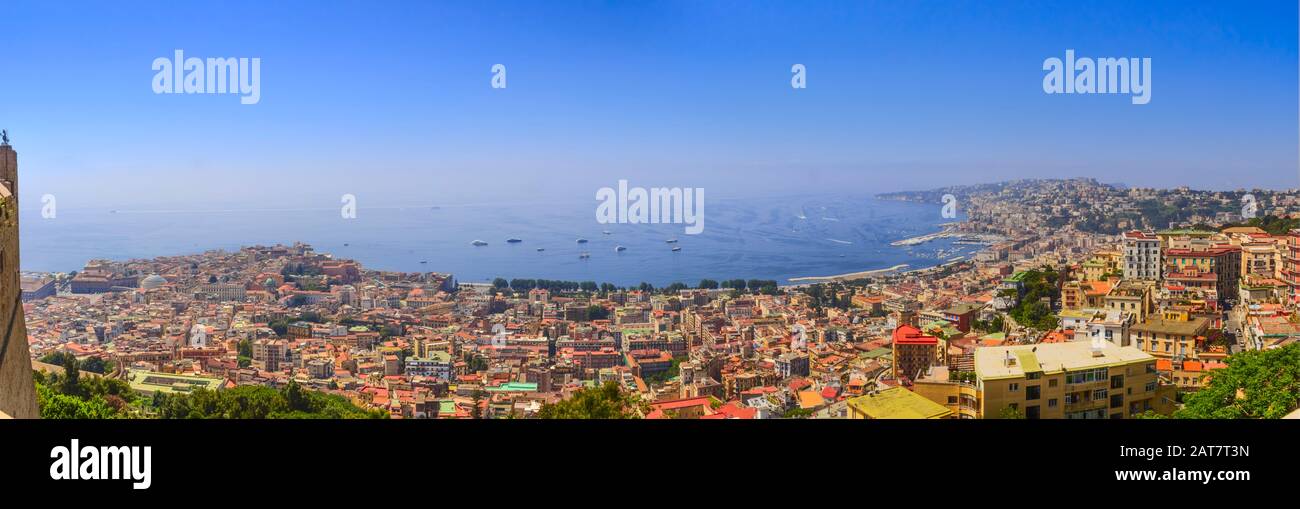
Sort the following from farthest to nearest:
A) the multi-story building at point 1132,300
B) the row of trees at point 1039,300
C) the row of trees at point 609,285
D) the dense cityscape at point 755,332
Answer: the row of trees at point 609,285, the row of trees at point 1039,300, the multi-story building at point 1132,300, the dense cityscape at point 755,332

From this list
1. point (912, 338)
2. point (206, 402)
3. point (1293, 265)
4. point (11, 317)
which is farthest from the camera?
point (1293, 265)

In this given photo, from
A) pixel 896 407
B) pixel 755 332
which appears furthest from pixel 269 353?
pixel 896 407

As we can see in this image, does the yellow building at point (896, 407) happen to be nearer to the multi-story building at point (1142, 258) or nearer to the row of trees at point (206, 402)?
the row of trees at point (206, 402)

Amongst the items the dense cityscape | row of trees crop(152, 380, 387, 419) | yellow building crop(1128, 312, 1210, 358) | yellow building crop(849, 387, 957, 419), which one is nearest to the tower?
the dense cityscape

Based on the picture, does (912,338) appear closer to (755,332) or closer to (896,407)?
(755,332)
